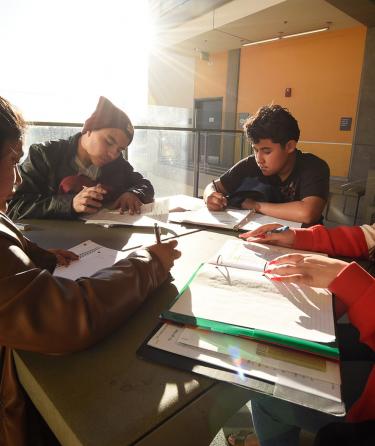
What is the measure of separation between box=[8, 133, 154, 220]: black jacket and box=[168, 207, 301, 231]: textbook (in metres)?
0.36

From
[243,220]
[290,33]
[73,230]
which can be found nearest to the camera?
[73,230]

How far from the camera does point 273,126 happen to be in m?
1.70

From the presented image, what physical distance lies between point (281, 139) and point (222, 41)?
6.42m

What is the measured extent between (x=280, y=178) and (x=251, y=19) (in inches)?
196

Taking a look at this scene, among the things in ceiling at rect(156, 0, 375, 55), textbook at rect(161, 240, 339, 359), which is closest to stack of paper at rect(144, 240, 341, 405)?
textbook at rect(161, 240, 339, 359)

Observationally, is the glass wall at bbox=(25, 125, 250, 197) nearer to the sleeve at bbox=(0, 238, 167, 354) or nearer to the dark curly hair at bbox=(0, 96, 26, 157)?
the dark curly hair at bbox=(0, 96, 26, 157)

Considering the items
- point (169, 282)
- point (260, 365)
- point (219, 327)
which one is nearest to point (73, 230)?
point (169, 282)

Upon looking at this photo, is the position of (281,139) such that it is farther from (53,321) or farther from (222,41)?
(222,41)

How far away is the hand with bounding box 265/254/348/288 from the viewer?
0.79m

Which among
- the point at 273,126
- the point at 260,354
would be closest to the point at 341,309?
the point at 260,354

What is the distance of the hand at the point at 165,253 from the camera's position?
2.60 ft

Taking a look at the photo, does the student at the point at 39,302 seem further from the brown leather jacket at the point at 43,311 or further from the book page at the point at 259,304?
the book page at the point at 259,304

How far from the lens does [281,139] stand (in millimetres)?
1714

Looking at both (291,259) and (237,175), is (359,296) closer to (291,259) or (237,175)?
(291,259)
